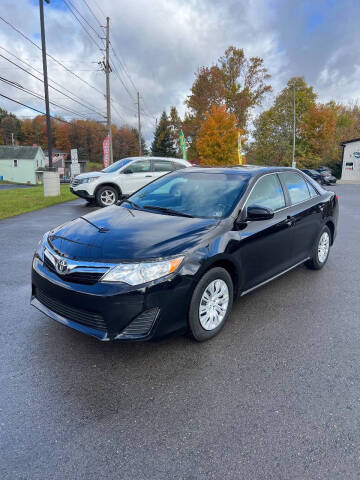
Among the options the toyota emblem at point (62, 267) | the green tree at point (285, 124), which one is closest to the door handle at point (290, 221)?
the toyota emblem at point (62, 267)

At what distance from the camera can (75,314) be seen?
2.71 metres

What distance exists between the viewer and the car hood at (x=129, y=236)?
2727mm

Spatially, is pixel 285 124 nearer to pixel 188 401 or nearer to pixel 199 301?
pixel 199 301

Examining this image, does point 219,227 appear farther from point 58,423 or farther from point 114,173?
point 114,173

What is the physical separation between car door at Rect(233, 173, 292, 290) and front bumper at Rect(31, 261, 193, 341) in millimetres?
946

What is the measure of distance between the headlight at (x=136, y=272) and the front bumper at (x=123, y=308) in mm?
54

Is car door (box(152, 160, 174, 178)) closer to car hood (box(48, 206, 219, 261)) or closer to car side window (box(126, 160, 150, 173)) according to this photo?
car side window (box(126, 160, 150, 173))

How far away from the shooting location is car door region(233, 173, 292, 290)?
3495 millimetres

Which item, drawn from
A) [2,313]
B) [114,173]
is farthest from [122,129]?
[2,313]

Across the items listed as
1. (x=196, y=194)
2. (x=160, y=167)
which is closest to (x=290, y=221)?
(x=196, y=194)

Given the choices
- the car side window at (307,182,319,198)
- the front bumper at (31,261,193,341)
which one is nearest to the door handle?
the car side window at (307,182,319,198)

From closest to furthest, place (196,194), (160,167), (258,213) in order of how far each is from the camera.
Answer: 1. (258,213)
2. (196,194)
3. (160,167)

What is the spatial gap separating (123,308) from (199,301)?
705mm

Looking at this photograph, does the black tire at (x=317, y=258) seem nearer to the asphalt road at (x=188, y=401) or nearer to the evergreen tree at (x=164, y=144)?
the asphalt road at (x=188, y=401)
